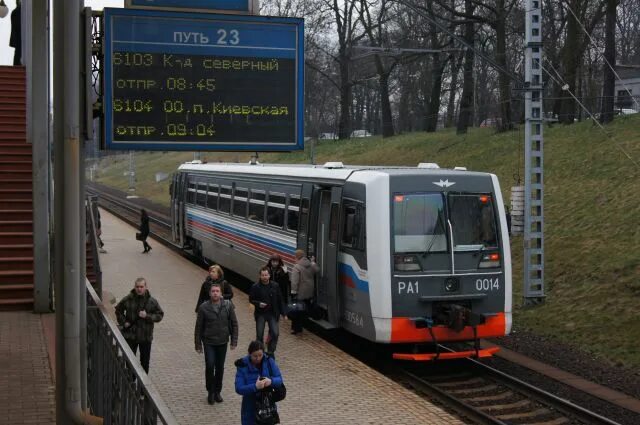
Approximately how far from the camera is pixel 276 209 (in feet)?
61.7

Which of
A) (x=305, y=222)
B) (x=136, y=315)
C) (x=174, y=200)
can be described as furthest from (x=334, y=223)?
(x=174, y=200)

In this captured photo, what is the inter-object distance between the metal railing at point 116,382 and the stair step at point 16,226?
6682 millimetres

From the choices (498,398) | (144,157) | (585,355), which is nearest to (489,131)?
(585,355)

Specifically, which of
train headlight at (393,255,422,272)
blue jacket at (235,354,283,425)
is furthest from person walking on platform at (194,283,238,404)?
train headlight at (393,255,422,272)

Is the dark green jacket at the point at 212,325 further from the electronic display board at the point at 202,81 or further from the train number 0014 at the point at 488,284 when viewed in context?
the train number 0014 at the point at 488,284

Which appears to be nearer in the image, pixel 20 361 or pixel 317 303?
pixel 20 361

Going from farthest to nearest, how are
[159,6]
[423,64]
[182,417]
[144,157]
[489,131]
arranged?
[144,157]
[423,64]
[489,131]
[182,417]
[159,6]

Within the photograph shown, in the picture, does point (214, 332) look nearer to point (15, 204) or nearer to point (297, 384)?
point (297, 384)

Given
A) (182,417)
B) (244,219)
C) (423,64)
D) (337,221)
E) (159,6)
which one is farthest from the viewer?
(423,64)

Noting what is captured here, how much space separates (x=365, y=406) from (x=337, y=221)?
4594 millimetres

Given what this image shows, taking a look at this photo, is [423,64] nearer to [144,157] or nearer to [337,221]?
[337,221]

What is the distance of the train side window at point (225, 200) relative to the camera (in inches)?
920

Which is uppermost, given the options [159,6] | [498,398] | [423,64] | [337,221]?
[423,64]

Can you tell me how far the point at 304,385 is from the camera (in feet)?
40.1
